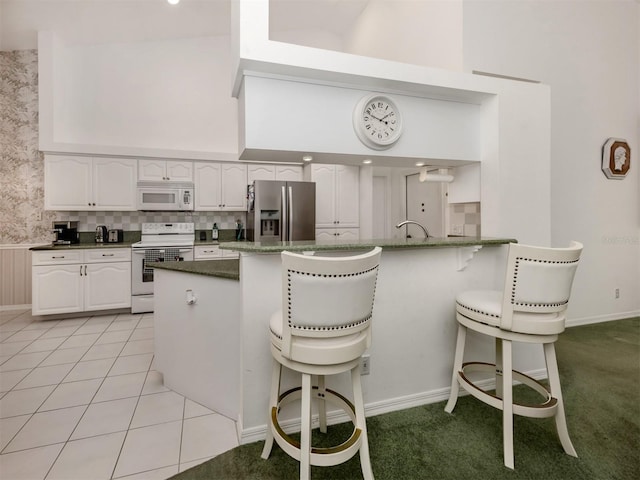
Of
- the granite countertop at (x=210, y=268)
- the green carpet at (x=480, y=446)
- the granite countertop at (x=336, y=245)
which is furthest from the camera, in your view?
the granite countertop at (x=210, y=268)

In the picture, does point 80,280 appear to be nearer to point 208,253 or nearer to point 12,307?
point 12,307

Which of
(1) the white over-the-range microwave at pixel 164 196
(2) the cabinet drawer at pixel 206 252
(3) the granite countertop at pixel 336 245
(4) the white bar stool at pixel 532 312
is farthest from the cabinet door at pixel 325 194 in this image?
(4) the white bar stool at pixel 532 312

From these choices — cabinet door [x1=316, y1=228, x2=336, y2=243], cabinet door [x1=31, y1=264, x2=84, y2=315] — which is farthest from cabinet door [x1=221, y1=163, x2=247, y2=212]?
cabinet door [x1=31, y1=264, x2=84, y2=315]

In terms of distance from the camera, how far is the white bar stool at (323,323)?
1.20 m

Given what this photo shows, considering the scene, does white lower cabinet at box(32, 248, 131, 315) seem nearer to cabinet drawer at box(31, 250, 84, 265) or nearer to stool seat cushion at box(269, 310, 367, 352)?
cabinet drawer at box(31, 250, 84, 265)

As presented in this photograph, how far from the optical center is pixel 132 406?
2.07 meters

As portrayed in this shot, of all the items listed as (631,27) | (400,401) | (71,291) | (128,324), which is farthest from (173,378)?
(631,27)

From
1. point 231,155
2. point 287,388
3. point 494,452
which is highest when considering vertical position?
point 231,155

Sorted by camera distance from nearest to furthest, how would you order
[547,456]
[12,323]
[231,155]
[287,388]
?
[547,456] < [287,388] < [12,323] < [231,155]

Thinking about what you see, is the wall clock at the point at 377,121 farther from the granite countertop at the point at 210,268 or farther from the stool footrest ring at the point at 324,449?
the stool footrest ring at the point at 324,449

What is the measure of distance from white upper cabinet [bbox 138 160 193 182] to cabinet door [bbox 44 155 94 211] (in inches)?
25.5

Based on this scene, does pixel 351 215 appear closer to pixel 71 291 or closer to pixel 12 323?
pixel 71 291

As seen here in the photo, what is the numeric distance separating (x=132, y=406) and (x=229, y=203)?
3.15 metres

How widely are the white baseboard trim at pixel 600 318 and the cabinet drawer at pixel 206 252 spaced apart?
4.51 m
